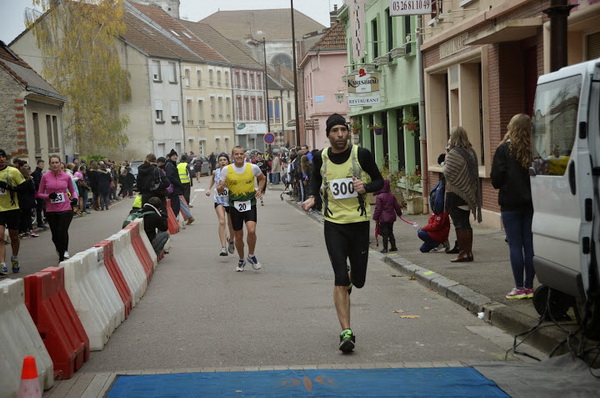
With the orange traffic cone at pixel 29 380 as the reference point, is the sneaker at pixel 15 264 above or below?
below

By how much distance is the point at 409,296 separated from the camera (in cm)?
1124

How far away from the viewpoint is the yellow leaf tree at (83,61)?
54688 mm

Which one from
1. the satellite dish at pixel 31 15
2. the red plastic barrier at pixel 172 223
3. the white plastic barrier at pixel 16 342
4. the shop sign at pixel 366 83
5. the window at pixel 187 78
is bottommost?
the red plastic barrier at pixel 172 223

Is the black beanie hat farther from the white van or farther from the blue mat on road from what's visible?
the blue mat on road

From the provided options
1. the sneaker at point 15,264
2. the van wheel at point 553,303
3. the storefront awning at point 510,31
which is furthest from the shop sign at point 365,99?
the van wheel at point 553,303

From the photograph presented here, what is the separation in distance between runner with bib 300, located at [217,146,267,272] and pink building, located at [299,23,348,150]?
39.5m

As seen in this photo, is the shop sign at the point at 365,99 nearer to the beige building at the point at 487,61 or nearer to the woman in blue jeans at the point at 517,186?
the beige building at the point at 487,61

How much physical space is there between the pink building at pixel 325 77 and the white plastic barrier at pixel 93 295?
4475 cm

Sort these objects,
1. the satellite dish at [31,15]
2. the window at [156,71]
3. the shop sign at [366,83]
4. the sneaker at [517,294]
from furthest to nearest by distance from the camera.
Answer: the window at [156,71] → the satellite dish at [31,15] → the shop sign at [366,83] → the sneaker at [517,294]

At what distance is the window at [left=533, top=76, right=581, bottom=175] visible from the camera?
23.1 ft

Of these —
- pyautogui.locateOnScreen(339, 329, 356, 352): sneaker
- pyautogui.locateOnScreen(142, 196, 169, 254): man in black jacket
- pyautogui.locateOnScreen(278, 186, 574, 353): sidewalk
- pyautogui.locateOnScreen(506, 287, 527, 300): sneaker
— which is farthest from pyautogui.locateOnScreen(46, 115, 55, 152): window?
pyautogui.locateOnScreen(339, 329, 356, 352): sneaker

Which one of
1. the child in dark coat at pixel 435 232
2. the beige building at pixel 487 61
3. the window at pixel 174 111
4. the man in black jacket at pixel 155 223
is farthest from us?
the window at pixel 174 111

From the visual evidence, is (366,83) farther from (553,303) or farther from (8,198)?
(553,303)

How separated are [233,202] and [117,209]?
76.5ft
